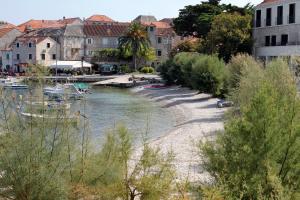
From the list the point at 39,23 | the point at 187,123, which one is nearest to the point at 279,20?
the point at 187,123

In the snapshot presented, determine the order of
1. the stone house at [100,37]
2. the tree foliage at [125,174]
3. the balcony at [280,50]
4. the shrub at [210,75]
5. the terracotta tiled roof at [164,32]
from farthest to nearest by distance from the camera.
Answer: the terracotta tiled roof at [164,32] → the stone house at [100,37] → the shrub at [210,75] → the balcony at [280,50] → the tree foliage at [125,174]

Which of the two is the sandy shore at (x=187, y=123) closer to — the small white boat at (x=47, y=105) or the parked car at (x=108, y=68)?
the small white boat at (x=47, y=105)

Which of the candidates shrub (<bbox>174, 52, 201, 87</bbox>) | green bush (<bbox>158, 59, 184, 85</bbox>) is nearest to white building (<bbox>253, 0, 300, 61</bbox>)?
shrub (<bbox>174, 52, 201, 87</bbox>)

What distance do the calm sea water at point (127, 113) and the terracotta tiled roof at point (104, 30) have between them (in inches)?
1255

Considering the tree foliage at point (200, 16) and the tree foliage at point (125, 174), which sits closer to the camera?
the tree foliage at point (125, 174)

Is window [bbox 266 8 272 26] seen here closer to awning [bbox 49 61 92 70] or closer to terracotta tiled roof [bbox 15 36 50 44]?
awning [bbox 49 61 92 70]

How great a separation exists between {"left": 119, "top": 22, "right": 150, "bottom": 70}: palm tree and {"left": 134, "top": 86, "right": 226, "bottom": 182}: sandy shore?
78.5ft

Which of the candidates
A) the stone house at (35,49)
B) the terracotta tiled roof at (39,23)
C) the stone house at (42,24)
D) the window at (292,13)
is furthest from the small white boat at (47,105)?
the terracotta tiled roof at (39,23)

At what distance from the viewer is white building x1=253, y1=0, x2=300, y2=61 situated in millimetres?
51938

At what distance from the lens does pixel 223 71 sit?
49.2m

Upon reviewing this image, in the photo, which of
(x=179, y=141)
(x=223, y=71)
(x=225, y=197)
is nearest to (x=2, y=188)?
(x=225, y=197)

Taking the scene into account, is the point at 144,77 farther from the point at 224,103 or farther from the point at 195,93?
the point at 224,103

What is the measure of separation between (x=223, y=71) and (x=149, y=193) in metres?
40.0

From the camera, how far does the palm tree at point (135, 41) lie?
92250 mm
